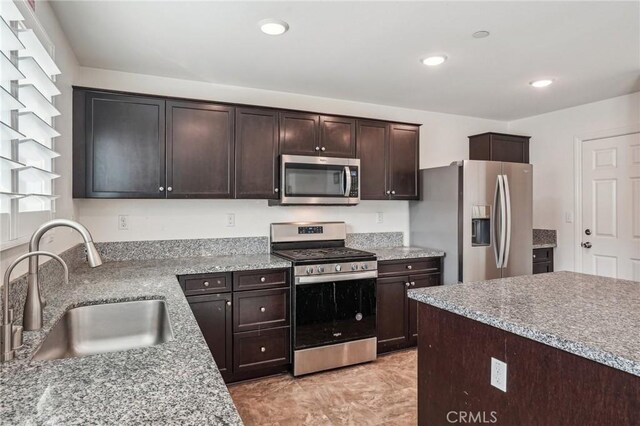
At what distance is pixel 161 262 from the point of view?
287cm

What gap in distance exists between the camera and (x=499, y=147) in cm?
425

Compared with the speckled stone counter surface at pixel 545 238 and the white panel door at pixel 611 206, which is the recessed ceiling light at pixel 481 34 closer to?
the white panel door at pixel 611 206

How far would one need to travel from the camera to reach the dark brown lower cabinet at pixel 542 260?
4.04m

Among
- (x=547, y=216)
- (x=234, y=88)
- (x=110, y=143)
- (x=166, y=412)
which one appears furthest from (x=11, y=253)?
(x=547, y=216)

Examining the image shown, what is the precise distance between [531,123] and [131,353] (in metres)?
4.77

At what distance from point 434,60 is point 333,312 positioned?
204 centimetres

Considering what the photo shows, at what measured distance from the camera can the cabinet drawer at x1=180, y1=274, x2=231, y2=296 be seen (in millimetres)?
2580

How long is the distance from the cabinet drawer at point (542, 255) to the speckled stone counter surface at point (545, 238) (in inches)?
2.4

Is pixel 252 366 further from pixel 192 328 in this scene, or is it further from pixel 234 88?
pixel 234 88

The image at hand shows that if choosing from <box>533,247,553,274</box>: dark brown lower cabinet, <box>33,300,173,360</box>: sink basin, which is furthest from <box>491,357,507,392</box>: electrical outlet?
<box>533,247,553,274</box>: dark brown lower cabinet

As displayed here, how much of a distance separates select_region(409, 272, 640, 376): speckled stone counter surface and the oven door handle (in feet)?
3.85

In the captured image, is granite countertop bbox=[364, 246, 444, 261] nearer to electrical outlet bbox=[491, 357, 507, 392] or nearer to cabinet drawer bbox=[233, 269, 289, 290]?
cabinet drawer bbox=[233, 269, 289, 290]

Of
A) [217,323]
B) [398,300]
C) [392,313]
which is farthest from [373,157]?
[217,323]

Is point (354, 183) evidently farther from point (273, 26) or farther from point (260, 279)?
point (273, 26)
